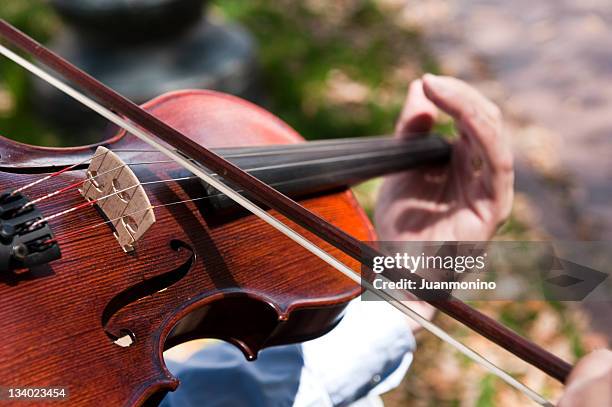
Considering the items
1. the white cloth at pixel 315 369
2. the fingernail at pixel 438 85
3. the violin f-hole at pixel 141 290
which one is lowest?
the white cloth at pixel 315 369

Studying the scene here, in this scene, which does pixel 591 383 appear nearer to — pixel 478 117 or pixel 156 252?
pixel 156 252

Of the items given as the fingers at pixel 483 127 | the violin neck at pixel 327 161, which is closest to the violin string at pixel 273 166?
the violin neck at pixel 327 161

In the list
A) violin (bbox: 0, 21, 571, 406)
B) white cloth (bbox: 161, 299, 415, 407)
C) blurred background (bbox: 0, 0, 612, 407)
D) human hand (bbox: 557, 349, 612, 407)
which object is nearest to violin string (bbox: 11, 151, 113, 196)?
violin (bbox: 0, 21, 571, 406)

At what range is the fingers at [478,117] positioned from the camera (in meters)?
1.15

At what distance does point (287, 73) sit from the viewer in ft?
8.64

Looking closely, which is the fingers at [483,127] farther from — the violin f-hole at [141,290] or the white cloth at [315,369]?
the violin f-hole at [141,290]

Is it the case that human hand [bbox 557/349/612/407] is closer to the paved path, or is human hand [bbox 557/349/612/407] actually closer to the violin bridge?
the violin bridge

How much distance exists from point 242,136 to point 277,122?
0.33ft

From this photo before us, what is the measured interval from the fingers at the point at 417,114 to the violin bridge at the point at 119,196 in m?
0.59

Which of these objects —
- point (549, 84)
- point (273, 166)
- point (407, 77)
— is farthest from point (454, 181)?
point (549, 84)

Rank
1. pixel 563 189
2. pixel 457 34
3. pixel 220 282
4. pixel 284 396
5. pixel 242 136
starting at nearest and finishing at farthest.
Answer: pixel 220 282 → pixel 284 396 → pixel 242 136 → pixel 563 189 → pixel 457 34

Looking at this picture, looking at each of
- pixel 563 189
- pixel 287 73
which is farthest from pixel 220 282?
pixel 287 73

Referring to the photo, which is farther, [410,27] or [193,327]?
[410,27]

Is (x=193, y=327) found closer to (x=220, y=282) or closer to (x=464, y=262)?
(x=220, y=282)
